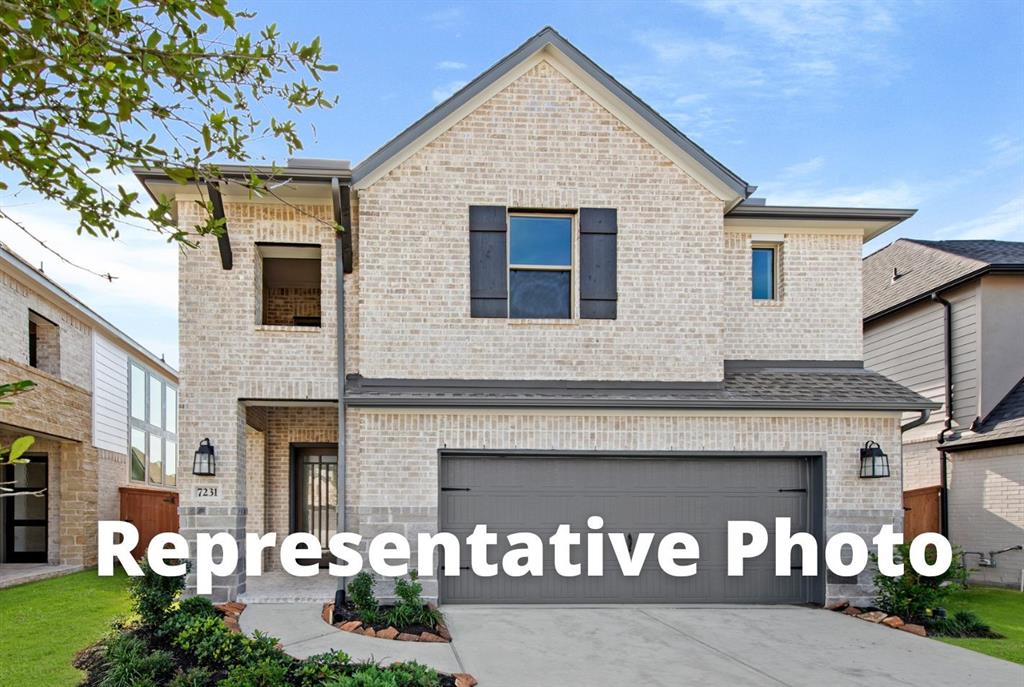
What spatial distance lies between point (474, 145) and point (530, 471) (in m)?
4.57

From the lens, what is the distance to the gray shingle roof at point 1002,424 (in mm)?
13477

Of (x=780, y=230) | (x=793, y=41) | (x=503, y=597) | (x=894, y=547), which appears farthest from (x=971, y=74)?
(x=503, y=597)

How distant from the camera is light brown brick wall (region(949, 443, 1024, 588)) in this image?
1341cm

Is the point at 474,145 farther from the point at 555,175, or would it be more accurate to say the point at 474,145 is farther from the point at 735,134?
the point at 735,134

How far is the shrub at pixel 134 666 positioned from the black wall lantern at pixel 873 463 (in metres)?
8.81

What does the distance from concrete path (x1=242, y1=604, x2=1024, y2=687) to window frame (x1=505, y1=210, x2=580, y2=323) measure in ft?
13.2

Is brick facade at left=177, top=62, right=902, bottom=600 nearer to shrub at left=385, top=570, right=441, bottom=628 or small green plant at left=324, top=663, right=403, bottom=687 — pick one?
shrub at left=385, top=570, right=441, bottom=628

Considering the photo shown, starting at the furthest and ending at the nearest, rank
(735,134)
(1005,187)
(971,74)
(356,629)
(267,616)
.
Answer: (1005,187) < (971,74) < (735,134) < (267,616) < (356,629)

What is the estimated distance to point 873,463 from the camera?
1063 centimetres

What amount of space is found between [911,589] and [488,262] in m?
6.91

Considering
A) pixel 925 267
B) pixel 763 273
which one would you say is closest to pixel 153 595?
pixel 763 273

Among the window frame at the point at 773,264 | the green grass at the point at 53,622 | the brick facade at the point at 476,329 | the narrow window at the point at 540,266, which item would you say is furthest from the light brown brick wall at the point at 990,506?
the green grass at the point at 53,622

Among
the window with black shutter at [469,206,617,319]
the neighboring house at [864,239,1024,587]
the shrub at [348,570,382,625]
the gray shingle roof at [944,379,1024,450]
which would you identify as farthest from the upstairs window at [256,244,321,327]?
the gray shingle roof at [944,379,1024,450]

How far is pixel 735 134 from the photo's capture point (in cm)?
1311
